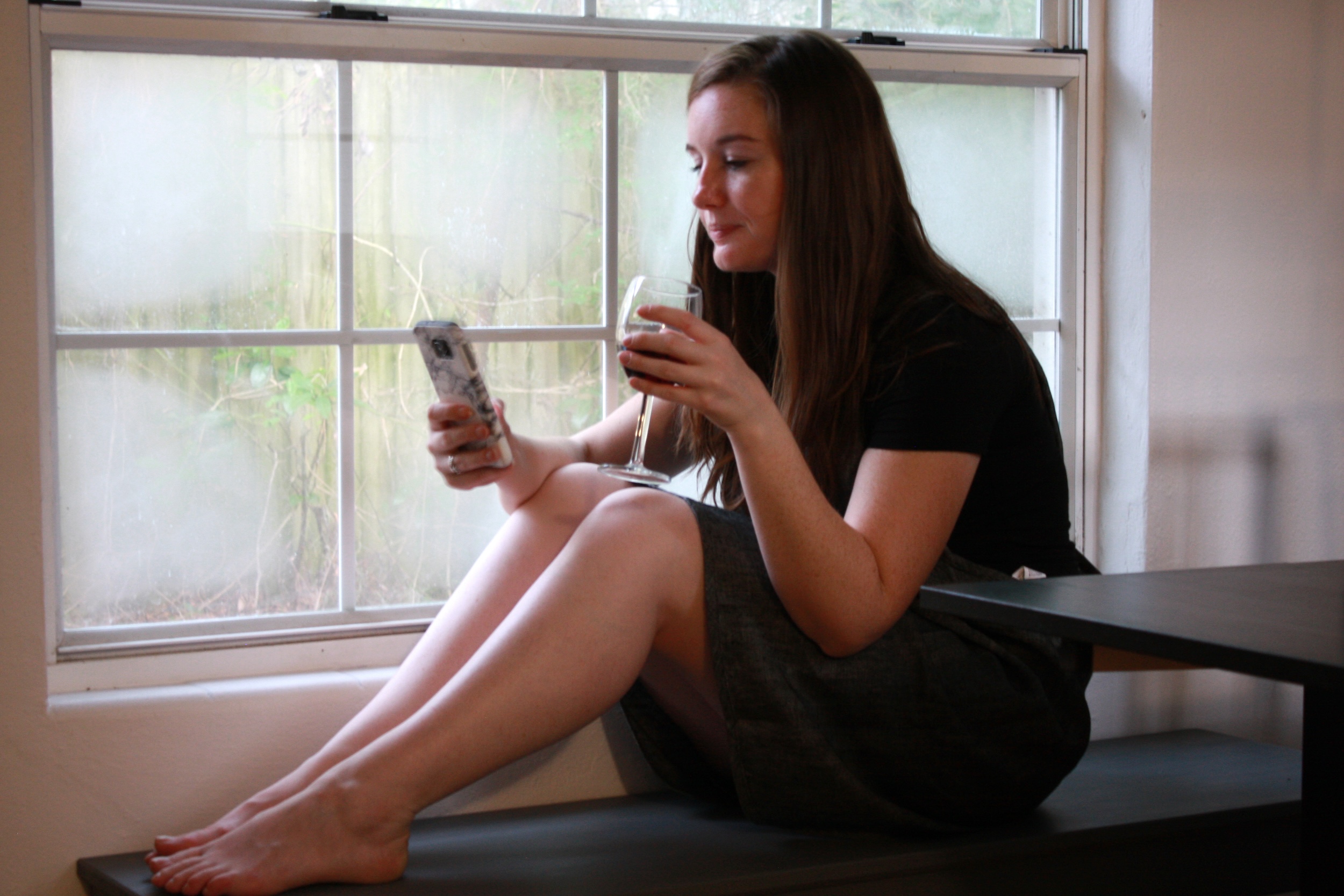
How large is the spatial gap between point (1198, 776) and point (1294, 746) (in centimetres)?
51

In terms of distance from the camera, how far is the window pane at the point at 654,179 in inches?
77.9

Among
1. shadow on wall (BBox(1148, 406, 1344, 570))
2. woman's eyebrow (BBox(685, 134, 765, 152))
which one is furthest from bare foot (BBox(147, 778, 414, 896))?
shadow on wall (BBox(1148, 406, 1344, 570))

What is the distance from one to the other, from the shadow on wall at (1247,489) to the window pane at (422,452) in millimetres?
996

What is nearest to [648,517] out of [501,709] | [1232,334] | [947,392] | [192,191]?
[501,709]

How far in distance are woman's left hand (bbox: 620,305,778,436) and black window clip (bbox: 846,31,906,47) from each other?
99 centimetres

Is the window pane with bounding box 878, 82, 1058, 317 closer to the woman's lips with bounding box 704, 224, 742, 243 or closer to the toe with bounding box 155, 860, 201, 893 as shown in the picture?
the woman's lips with bounding box 704, 224, 742, 243

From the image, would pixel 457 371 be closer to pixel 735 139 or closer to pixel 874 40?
pixel 735 139

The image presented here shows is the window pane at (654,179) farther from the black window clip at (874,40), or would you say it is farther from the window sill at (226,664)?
the window sill at (226,664)

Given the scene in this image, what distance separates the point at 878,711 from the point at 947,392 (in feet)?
1.23

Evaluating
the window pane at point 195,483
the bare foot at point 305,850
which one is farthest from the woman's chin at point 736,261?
the bare foot at point 305,850

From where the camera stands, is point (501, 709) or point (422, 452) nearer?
point (501, 709)

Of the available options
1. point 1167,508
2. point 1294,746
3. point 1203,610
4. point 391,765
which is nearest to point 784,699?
point 391,765

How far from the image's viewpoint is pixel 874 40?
208 cm

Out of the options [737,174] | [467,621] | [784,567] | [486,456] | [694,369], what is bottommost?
[467,621]
